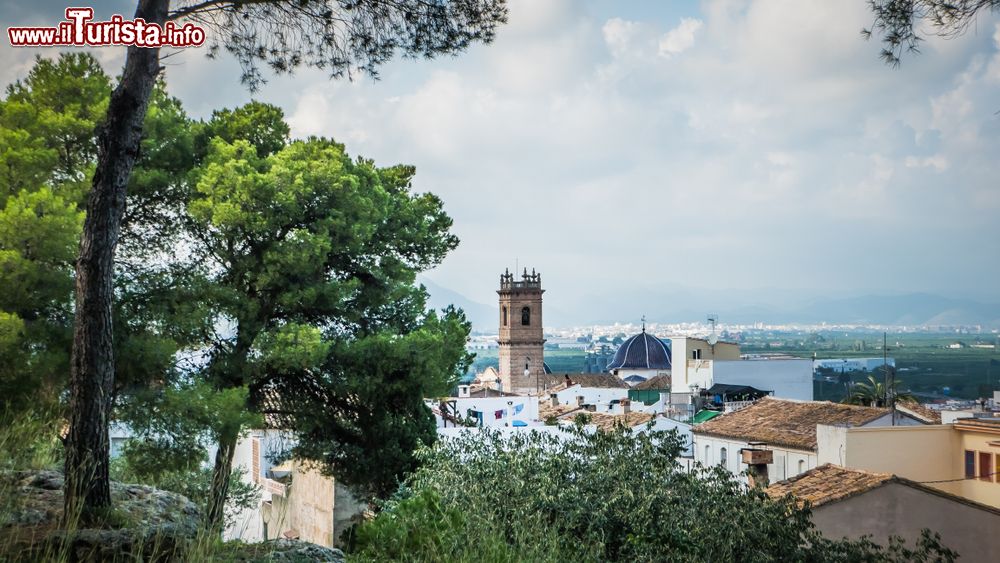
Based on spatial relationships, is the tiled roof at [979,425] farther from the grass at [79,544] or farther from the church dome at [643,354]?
the church dome at [643,354]

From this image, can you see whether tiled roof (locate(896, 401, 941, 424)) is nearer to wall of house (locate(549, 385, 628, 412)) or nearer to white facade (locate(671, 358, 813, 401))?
white facade (locate(671, 358, 813, 401))

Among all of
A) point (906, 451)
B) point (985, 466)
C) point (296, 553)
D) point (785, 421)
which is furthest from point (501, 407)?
point (296, 553)

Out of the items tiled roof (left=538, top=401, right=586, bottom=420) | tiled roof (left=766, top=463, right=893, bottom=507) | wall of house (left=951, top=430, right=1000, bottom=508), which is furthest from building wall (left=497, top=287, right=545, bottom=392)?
tiled roof (left=766, top=463, right=893, bottom=507)

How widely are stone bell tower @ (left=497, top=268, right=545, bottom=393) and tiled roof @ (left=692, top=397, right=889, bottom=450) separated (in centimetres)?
6001

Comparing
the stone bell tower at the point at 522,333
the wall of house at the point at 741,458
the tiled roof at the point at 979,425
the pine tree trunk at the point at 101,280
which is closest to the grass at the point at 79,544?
the pine tree trunk at the point at 101,280

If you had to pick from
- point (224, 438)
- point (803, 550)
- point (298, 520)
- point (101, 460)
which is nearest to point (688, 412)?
point (298, 520)

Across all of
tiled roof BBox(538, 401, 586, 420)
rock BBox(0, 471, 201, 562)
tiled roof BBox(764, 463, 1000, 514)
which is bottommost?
tiled roof BBox(538, 401, 586, 420)

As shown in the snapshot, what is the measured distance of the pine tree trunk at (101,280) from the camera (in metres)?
5.61

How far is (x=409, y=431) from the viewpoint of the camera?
1596 cm

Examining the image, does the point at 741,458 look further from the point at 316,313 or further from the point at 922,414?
A: the point at 316,313

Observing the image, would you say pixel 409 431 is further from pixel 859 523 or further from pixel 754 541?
pixel 754 541

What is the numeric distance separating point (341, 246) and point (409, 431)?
3438mm

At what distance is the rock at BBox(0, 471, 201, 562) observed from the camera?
4348 millimetres

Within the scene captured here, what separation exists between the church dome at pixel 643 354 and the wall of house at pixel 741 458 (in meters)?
61.9
